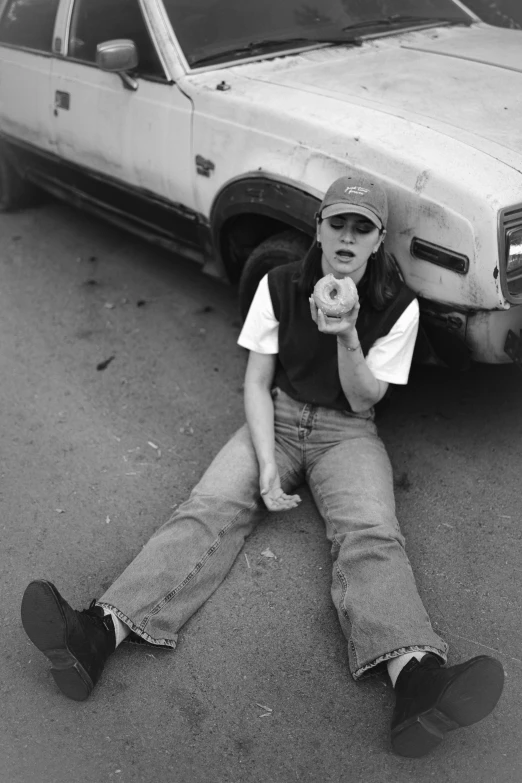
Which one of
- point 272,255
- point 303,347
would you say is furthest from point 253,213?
point 303,347

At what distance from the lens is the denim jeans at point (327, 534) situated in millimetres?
2576

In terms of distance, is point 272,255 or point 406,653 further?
point 272,255

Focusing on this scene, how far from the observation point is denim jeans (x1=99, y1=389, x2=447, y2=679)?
8.45 feet

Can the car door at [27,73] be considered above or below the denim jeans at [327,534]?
above

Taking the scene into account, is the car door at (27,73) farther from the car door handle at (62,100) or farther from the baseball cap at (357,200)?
the baseball cap at (357,200)

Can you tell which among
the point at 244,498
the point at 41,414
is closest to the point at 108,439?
the point at 41,414

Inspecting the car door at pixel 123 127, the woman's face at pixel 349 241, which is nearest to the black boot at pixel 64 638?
the woman's face at pixel 349 241

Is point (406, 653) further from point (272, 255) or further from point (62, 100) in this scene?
point (62, 100)

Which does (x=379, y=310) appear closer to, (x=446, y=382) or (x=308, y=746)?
(x=446, y=382)

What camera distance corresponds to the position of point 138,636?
2746 mm

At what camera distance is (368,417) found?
10.7ft

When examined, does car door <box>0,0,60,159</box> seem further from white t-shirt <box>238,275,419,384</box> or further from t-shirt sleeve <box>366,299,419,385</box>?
t-shirt sleeve <box>366,299,419,385</box>

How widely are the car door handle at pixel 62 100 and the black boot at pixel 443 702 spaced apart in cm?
379

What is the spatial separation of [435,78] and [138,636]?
2667mm
